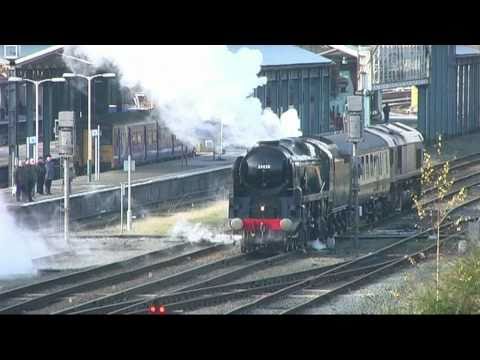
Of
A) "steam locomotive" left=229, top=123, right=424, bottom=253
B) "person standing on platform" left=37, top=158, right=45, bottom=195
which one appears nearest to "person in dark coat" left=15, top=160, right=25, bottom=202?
"person standing on platform" left=37, top=158, right=45, bottom=195

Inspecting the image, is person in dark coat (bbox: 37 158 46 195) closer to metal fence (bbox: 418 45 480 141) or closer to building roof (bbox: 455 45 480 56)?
metal fence (bbox: 418 45 480 141)

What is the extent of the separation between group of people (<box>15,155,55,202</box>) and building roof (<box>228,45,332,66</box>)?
8625mm

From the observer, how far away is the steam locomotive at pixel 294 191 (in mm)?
18719

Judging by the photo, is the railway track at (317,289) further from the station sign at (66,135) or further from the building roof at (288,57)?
the building roof at (288,57)

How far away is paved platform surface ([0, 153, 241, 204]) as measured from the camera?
24.6 m

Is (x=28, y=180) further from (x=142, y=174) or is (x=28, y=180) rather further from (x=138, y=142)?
(x=138, y=142)

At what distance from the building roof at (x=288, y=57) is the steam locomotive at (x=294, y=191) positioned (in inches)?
379

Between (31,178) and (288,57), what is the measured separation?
12719 mm

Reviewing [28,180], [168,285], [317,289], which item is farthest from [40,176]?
[317,289]
